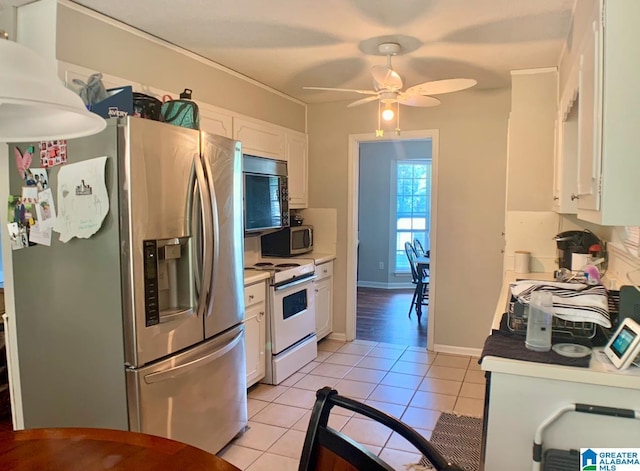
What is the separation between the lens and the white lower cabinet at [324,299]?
4.48m

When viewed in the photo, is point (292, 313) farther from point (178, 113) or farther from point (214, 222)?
point (178, 113)

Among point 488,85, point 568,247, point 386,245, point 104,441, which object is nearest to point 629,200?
point 104,441

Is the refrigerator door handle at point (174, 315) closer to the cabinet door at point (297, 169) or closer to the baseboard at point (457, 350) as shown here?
the cabinet door at point (297, 169)

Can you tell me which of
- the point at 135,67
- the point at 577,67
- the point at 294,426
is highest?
the point at 135,67

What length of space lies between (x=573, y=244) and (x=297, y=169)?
8.21 feet

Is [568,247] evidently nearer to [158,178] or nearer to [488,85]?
[488,85]

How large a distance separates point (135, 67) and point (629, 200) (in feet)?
8.35

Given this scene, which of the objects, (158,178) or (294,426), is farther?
(294,426)

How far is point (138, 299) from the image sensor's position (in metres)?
2.05

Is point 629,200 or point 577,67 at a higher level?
point 577,67

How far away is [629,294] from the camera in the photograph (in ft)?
5.04

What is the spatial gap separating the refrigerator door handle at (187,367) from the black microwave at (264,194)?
1272 mm

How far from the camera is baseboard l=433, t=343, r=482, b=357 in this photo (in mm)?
4305

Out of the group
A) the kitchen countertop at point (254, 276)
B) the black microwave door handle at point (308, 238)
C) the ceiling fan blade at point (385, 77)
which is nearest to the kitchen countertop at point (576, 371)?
the ceiling fan blade at point (385, 77)
